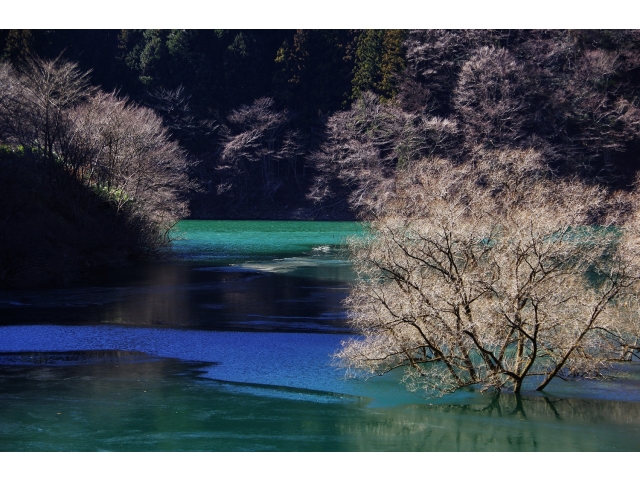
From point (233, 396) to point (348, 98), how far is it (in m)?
54.3

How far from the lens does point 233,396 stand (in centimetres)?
1241

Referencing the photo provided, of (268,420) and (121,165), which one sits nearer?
(268,420)

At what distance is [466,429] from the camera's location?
10.8 m

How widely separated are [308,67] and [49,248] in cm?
4417

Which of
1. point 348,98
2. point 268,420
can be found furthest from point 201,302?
point 348,98

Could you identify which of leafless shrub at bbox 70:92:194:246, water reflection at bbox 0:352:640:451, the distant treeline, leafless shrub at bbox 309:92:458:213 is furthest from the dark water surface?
leafless shrub at bbox 309:92:458:213

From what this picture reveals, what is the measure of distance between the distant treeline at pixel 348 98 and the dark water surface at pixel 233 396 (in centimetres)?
2824

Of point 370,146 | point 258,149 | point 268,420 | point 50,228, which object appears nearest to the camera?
point 268,420

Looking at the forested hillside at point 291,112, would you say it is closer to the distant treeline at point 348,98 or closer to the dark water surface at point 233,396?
the distant treeline at point 348,98

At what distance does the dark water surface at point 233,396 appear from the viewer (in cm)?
1039

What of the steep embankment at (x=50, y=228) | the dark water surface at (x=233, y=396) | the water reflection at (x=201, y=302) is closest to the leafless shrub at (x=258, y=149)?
the steep embankment at (x=50, y=228)

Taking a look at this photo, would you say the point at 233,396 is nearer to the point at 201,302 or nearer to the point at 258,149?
the point at 201,302

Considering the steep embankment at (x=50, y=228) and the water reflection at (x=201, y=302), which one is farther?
the steep embankment at (x=50, y=228)

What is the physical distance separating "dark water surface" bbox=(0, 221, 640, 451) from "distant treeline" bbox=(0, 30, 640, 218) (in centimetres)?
2824
